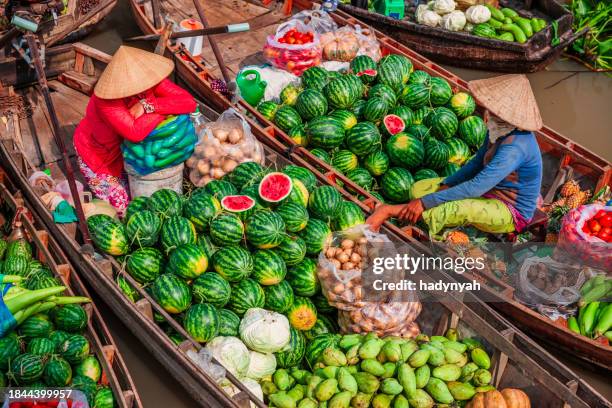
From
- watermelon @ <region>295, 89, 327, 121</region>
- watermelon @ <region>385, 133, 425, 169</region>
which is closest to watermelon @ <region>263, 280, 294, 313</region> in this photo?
watermelon @ <region>385, 133, 425, 169</region>

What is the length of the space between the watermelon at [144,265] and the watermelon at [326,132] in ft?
6.36

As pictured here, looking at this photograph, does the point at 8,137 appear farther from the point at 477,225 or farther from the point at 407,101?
the point at 477,225

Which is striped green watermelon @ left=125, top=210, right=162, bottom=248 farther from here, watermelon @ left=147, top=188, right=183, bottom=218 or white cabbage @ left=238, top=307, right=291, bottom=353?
white cabbage @ left=238, top=307, right=291, bottom=353

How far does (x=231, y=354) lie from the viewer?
417 cm

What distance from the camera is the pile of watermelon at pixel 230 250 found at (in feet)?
14.2

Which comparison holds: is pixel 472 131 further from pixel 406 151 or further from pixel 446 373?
pixel 446 373

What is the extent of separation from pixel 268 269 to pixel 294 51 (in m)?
3.06

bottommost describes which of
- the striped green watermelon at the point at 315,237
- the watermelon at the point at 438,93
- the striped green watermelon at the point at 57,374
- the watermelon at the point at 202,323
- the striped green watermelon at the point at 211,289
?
the striped green watermelon at the point at 57,374

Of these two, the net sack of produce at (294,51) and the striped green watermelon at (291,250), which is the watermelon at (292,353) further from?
the net sack of produce at (294,51)

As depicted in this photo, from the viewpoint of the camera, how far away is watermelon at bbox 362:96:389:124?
591 centimetres

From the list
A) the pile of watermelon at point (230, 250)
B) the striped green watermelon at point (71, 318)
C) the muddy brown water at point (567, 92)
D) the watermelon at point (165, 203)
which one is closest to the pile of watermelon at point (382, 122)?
the pile of watermelon at point (230, 250)

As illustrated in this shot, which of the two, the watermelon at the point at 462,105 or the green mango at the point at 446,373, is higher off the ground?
the watermelon at the point at 462,105

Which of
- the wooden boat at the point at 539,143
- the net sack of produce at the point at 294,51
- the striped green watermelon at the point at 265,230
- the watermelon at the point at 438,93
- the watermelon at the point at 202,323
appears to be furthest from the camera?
the net sack of produce at the point at 294,51

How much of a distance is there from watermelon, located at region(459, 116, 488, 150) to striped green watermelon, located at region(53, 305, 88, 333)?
12.4 ft
